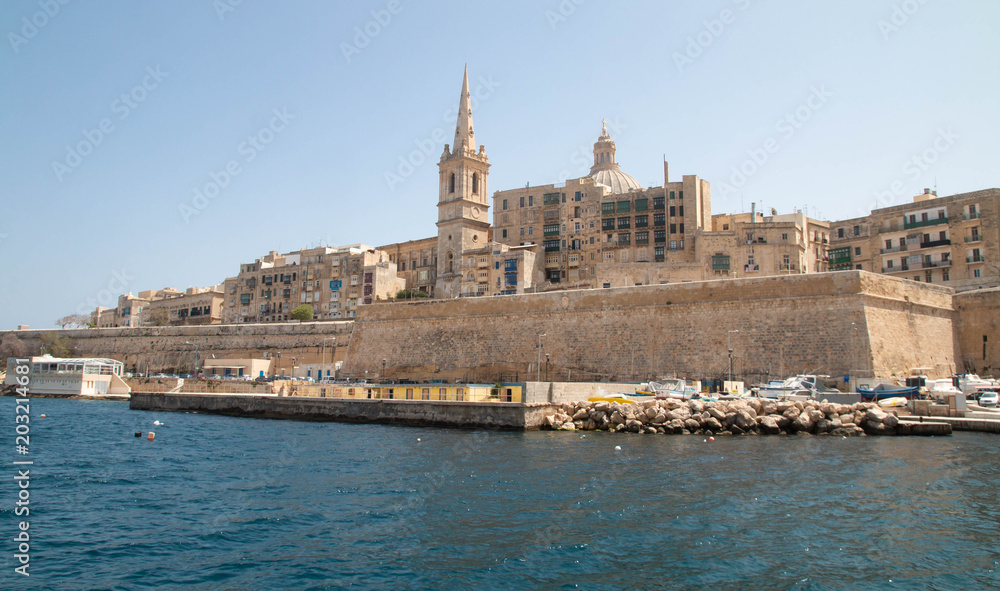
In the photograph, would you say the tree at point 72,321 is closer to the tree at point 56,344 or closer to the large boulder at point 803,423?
the tree at point 56,344

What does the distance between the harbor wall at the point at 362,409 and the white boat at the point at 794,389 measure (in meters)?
7.23

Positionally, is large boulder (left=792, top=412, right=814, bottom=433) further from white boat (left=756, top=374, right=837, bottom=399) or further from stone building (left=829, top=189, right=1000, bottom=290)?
stone building (left=829, top=189, right=1000, bottom=290)

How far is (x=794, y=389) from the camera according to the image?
75.9 ft

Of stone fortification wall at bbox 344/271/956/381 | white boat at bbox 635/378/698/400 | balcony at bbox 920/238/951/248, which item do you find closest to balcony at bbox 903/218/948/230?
balcony at bbox 920/238/951/248

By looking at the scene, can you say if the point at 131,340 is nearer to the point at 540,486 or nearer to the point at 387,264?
the point at 387,264

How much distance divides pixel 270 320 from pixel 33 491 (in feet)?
150

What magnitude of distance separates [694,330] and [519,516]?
19.7 metres

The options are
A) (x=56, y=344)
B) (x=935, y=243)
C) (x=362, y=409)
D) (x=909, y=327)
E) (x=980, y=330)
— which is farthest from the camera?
(x=56, y=344)

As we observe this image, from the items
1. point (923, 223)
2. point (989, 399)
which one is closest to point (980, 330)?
point (989, 399)

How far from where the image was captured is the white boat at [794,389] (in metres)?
22.8

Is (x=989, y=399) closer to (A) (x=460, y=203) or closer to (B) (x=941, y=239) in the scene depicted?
(B) (x=941, y=239)

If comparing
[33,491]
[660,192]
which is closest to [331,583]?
[33,491]

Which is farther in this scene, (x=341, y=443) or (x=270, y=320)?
(x=270, y=320)

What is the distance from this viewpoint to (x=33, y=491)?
12.7 meters
